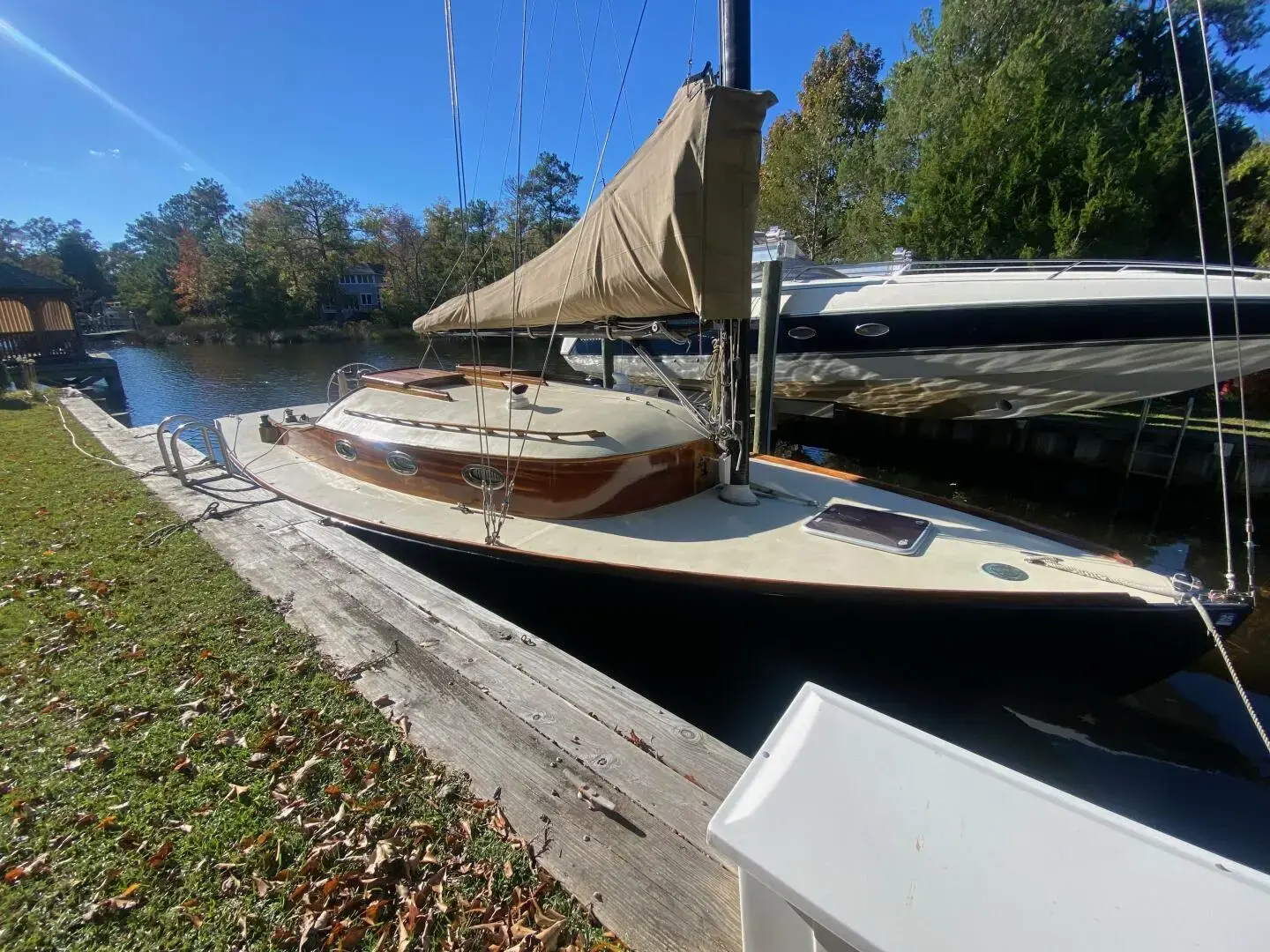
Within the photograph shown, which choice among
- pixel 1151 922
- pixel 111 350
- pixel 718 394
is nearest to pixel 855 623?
pixel 718 394

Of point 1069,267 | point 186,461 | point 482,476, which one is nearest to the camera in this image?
point 482,476

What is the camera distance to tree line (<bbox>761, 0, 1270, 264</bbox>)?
616 inches

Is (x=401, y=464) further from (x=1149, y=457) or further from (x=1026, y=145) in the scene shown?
(x=1026, y=145)

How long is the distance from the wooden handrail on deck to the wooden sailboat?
0.08 ft

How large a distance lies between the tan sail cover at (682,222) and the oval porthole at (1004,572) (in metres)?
2.49

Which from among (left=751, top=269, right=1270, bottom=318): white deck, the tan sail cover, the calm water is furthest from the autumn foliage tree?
the calm water

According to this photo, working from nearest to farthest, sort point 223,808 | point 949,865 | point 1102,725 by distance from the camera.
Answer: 1. point 949,865
2. point 223,808
3. point 1102,725

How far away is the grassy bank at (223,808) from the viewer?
69.3 inches

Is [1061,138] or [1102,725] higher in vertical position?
[1061,138]

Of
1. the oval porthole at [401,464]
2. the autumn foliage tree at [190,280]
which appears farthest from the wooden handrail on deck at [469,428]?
the autumn foliage tree at [190,280]

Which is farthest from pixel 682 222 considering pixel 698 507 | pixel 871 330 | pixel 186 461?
pixel 186 461

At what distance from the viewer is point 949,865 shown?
3.23ft

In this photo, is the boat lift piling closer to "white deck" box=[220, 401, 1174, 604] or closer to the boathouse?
"white deck" box=[220, 401, 1174, 604]

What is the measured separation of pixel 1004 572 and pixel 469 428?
4301 mm
